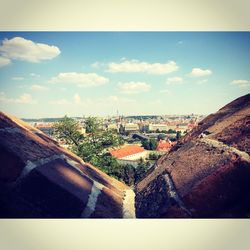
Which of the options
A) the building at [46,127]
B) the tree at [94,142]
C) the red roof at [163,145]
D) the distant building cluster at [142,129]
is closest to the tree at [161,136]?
the distant building cluster at [142,129]

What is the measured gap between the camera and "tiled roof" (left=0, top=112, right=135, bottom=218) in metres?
6.95

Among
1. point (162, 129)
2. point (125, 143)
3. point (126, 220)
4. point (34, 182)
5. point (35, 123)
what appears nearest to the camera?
point (34, 182)

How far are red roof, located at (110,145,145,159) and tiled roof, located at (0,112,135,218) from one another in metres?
4.13

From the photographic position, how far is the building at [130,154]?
12195 mm

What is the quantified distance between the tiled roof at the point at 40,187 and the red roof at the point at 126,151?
4.13 metres

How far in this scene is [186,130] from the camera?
11.0m

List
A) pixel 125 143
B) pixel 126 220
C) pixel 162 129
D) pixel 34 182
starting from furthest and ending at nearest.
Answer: pixel 125 143 → pixel 162 129 → pixel 126 220 → pixel 34 182

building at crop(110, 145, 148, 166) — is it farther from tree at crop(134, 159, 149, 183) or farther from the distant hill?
the distant hill

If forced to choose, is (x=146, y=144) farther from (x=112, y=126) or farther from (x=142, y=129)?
(x=112, y=126)

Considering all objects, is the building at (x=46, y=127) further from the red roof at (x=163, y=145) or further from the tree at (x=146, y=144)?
the red roof at (x=163, y=145)

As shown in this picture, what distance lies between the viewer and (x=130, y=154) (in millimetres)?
13031
